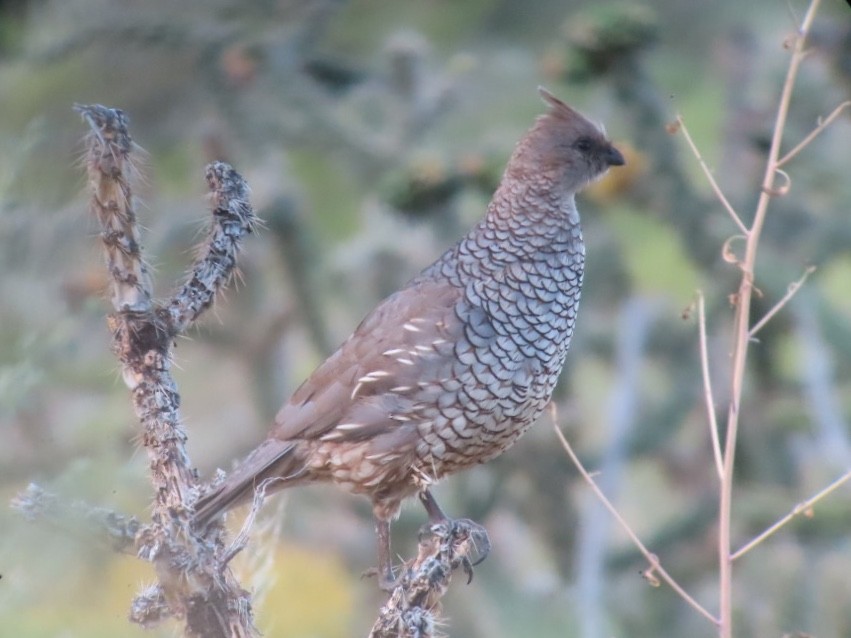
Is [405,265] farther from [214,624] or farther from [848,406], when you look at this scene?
[214,624]

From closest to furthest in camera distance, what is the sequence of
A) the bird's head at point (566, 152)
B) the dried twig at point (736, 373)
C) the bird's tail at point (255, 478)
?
the dried twig at point (736, 373), the bird's tail at point (255, 478), the bird's head at point (566, 152)

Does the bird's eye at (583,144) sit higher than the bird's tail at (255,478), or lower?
higher

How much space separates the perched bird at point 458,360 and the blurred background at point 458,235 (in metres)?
1.46

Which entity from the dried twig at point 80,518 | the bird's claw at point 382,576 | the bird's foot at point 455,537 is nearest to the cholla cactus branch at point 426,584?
the bird's foot at point 455,537

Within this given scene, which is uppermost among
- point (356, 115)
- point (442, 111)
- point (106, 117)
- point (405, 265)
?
point (356, 115)

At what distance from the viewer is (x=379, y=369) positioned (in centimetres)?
380

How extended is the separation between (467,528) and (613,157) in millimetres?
1404

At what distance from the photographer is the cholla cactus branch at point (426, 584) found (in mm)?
2955

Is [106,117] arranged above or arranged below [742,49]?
below

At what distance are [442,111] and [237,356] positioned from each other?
1.80 meters

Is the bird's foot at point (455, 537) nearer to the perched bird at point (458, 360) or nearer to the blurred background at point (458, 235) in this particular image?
the perched bird at point (458, 360)

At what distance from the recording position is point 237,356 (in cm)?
712

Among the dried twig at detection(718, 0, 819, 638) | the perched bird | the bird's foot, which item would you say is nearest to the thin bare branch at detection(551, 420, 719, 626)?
the dried twig at detection(718, 0, 819, 638)

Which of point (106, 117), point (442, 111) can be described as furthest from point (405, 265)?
point (106, 117)
